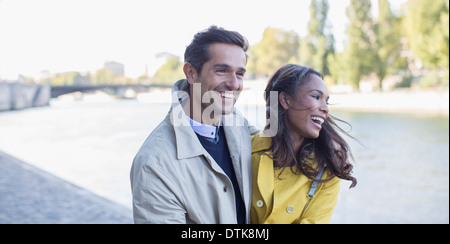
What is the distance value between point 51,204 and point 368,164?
7.06 meters

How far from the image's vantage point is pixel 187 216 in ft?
5.11

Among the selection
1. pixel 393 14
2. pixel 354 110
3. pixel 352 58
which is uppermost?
pixel 393 14

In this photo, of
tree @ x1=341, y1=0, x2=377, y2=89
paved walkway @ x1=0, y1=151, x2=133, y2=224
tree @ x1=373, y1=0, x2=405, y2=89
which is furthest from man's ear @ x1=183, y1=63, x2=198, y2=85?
tree @ x1=373, y1=0, x2=405, y2=89

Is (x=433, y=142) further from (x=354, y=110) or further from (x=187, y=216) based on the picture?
(x=187, y=216)

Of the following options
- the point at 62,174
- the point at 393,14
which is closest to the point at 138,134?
the point at 62,174

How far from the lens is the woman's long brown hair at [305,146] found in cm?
180

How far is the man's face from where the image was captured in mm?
1660

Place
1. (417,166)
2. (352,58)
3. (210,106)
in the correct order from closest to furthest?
(210,106) < (417,166) < (352,58)

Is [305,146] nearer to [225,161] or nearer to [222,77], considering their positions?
[225,161]

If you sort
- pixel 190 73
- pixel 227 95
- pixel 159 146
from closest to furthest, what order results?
pixel 159 146
pixel 227 95
pixel 190 73

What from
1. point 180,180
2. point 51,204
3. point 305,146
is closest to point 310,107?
point 305,146

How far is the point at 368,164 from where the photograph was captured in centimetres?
994

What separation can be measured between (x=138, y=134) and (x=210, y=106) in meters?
13.8

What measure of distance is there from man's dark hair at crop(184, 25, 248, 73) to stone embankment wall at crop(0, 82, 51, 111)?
32367 mm
